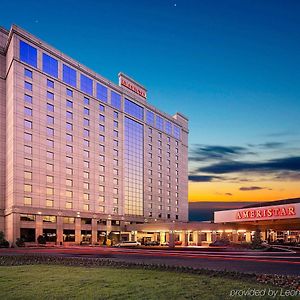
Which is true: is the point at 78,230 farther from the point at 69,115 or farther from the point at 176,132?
the point at 176,132

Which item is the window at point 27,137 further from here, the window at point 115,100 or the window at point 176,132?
the window at point 176,132

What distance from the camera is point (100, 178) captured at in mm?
109500

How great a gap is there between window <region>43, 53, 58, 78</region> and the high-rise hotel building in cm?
26

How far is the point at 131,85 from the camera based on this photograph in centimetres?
12862

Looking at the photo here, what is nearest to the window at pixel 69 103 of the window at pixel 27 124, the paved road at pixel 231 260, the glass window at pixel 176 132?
the window at pixel 27 124

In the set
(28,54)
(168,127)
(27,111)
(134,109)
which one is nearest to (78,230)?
(27,111)

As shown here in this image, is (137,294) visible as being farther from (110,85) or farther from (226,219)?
(110,85)

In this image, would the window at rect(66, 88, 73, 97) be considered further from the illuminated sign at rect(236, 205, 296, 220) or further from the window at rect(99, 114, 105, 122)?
the illuminated sign at rect(236, 205, 296, 220)

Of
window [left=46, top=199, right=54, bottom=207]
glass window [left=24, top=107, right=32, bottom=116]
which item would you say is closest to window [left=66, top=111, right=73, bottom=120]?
glass window [left=24, top=107, right=32, bottom=116]

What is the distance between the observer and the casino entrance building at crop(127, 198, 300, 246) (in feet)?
173

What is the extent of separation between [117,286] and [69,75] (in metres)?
94.0

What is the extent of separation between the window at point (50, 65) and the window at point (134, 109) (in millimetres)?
30404

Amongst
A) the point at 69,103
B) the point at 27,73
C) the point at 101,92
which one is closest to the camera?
the point at 27,73

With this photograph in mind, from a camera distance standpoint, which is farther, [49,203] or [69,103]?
[69,103]
